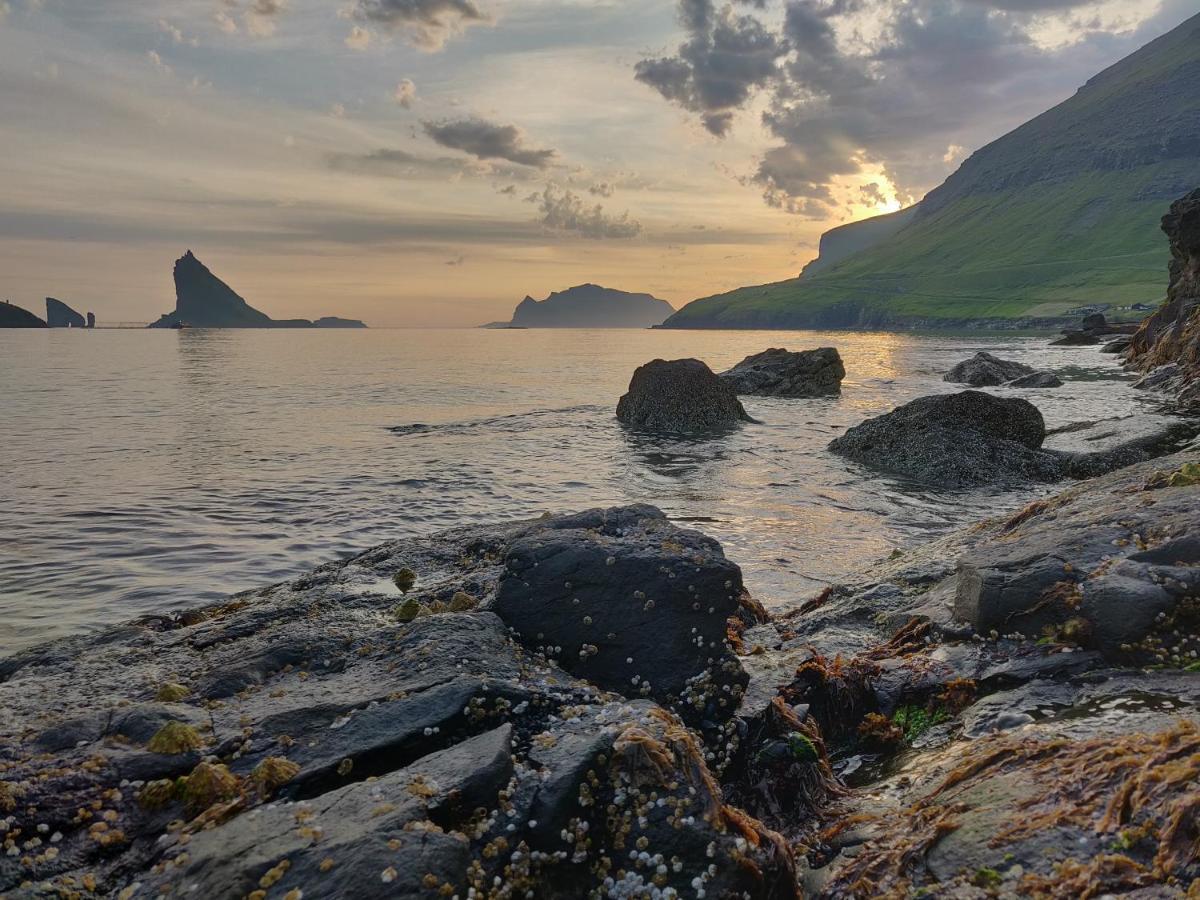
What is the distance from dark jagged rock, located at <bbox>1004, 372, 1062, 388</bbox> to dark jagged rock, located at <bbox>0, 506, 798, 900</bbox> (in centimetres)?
5119

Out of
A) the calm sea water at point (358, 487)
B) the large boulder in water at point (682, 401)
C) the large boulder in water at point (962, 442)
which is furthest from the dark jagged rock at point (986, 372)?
the large boulder in water at point (962, 442)

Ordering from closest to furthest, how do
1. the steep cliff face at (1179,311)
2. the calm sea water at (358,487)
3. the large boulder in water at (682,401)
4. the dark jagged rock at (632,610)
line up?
the dark jagged rock at (632,610), the calm sea water at (358,487), the large boulder in water at (682,401), the steep cliff face at (1179,311)

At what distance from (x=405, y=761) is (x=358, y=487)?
776 inches

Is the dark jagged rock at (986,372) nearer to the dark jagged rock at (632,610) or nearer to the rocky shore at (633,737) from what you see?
the rocky shore at (633,737)

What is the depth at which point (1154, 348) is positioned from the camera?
189ft

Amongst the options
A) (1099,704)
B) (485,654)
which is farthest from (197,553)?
(1099,704)

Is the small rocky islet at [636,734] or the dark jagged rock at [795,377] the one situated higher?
the dark jagged rock at [795,377]

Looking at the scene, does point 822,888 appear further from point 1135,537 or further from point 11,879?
point 1135,537

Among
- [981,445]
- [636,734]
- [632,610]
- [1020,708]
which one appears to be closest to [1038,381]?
[981,445]

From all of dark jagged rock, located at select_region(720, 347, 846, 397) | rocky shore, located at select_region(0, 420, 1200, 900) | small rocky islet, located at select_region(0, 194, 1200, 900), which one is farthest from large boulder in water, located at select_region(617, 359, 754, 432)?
rocky shore, located at select_region(0, 420, 1200, 900)

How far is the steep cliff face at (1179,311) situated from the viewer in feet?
162

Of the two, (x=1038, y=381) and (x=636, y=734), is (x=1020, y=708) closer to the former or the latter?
(x=636, y=734)

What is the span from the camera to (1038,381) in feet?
169

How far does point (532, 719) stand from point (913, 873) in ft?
10.9
